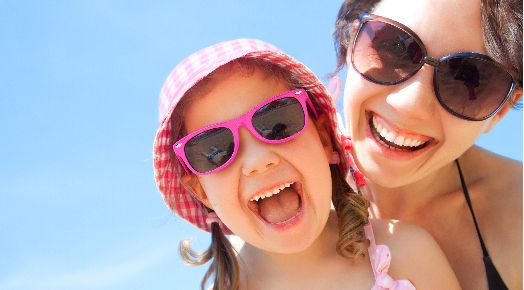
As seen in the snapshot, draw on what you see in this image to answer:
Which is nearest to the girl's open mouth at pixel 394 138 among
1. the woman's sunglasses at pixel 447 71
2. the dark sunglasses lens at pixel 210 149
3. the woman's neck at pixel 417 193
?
the woman's sunglasses at pixel 447 71

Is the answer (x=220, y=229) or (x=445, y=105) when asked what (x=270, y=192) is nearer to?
(x=220, y=229)

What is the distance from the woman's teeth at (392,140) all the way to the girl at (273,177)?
0.25 m

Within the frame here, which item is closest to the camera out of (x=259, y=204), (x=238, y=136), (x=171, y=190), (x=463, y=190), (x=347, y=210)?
(x=238, y=136)

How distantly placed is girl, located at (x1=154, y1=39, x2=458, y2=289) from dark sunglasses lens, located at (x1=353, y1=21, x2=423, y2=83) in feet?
1.08

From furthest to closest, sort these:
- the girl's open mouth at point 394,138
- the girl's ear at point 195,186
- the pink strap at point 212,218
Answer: the pink strap at point 212,218, the girl's ear at point 195,186, the girl's open mouth at point 394,138

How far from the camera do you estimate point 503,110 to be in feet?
9.83

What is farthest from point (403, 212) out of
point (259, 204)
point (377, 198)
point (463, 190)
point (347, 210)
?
point (259, 204)

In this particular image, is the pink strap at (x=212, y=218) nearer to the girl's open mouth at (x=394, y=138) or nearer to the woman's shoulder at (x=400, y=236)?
the woman's shoulder at (x=400, y=236)

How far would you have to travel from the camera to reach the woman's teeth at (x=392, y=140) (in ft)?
9.70

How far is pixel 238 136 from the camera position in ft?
8.39

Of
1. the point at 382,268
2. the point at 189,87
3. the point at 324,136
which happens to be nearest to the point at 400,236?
the point at 382,268

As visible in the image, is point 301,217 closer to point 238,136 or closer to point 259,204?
point 259,204

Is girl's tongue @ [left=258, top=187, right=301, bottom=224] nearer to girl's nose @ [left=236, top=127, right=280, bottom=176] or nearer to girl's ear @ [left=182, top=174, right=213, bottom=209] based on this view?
girl's nose @ [left=236, top=127, right=280, bottom=176]

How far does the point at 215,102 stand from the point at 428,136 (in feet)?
4.28
